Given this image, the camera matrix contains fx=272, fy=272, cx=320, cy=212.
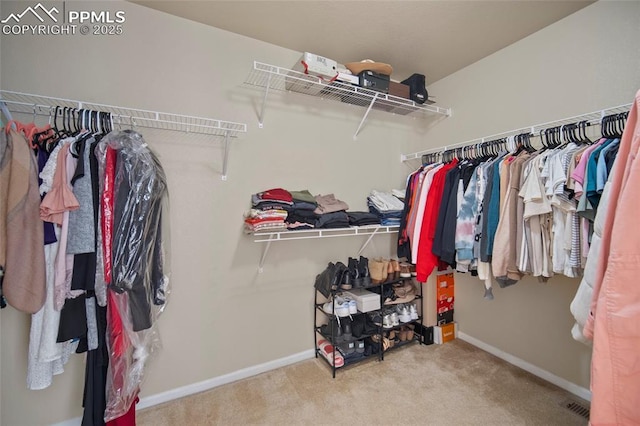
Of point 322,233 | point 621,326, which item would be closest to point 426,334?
point 322,233

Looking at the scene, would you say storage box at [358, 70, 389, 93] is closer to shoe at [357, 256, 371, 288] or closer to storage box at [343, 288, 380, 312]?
shoe at [357, 256, 371, 288]

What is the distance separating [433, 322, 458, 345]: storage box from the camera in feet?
7.93

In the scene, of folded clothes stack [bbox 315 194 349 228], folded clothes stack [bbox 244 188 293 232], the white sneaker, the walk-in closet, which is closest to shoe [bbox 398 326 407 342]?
the walk-in closet

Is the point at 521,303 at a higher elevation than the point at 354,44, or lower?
lower

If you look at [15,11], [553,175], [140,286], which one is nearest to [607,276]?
[553,175]

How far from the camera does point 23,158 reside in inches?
46.0

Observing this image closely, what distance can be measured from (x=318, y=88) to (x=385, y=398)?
2.19 m

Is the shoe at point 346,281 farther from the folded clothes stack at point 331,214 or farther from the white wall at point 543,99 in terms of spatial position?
the white wall at point 543,99

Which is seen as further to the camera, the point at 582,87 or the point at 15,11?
the point at 582,87

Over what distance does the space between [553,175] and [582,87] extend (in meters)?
0.83

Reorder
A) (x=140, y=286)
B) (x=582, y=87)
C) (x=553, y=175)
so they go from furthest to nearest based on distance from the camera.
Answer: (x=582, y=87) < (x=553, y=175) < (x=140, y=286)

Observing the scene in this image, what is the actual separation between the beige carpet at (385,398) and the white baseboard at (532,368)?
44 millimetres

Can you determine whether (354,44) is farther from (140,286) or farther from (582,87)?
(140,286)

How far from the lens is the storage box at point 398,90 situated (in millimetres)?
2219
